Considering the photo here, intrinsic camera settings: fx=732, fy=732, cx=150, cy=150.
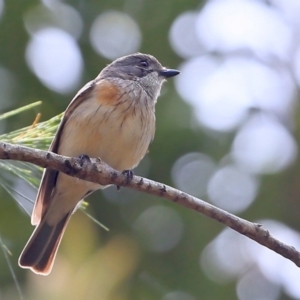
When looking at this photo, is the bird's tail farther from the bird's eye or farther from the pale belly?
the bird's eye

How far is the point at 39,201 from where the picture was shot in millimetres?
Result: 4355

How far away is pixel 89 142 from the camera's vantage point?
14.4 ft

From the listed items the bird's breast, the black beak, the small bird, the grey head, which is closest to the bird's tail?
the small bird

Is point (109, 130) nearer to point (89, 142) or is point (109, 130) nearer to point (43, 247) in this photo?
point (89, 142)

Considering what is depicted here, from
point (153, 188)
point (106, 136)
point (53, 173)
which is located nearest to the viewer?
point (153, 188)

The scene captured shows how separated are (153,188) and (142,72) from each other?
1.93 metres

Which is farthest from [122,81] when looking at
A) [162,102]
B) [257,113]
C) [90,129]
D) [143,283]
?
[257,113]

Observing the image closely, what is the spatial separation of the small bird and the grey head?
0.02 meters

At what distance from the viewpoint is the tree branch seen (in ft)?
10.5

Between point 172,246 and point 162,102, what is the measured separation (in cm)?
115

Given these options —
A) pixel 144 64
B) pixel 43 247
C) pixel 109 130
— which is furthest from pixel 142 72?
pixel 43 247

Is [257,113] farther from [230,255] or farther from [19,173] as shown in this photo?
[19,173]

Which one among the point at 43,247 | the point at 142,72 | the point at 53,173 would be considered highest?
the point at 142,72

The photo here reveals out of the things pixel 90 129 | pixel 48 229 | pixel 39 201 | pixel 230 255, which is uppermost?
pixel 90 129
